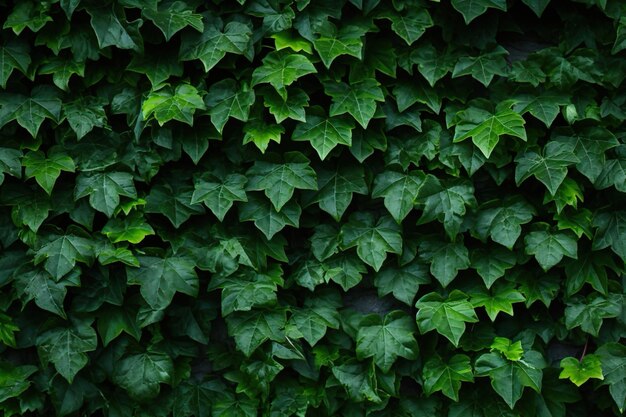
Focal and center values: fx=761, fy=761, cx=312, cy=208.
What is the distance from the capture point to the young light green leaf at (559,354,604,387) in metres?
2.93

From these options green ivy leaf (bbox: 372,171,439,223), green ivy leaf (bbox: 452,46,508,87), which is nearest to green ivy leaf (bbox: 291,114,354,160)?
green ivy leaf (bbox: 372,171,439,223)

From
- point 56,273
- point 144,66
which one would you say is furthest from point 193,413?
point 144,66

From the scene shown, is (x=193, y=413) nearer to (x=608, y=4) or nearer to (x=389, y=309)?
(x=389, y=309)

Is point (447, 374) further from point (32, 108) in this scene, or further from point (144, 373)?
point (32, 108)

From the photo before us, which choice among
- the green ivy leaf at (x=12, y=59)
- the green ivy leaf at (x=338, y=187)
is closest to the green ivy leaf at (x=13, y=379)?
the green ivy leaf at (x=12, y=59)

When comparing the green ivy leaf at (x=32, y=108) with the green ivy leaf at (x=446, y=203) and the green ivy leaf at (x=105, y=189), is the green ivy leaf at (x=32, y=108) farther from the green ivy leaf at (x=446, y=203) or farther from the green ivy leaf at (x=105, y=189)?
the green ivy leaf at (x=446, y=203)

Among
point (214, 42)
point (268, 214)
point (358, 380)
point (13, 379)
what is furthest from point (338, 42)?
point (13, 379)

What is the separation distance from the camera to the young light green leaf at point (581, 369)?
2934 millimetres

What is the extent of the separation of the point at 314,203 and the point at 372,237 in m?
0.27

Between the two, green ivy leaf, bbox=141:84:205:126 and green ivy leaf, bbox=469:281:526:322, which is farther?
green ivy leaf, bbox=469:281:526:322

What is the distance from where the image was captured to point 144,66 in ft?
9.72

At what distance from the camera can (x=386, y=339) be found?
9.81 feet

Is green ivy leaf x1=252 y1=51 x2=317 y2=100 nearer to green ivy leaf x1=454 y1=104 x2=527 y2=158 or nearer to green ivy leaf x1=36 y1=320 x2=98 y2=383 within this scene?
green ivy leaf x1=454 y1=104 x2=527 y2=158

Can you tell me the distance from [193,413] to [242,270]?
637 mm
